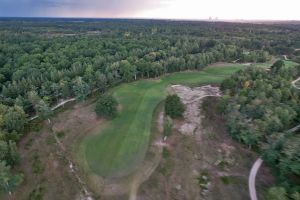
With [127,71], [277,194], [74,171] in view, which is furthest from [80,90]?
[277,194]

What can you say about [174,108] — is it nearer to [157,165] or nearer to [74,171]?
[157,165]

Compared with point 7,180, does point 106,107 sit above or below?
above

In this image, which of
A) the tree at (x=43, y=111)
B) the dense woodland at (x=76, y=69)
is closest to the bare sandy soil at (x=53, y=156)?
the tree at (x=43, y=111)

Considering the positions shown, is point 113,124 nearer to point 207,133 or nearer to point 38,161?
point 38,161

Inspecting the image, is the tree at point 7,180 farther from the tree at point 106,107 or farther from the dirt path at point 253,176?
the dirt path at point 253,176

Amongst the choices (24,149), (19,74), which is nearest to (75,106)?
(24,149)

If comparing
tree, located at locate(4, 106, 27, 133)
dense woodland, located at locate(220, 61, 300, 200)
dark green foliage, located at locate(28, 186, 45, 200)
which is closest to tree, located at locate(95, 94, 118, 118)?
tree, located at locate(4, 106, 27, 133)

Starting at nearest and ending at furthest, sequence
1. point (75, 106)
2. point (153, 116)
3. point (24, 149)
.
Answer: point (24, 149), point (153, 116), point (75, 106)
